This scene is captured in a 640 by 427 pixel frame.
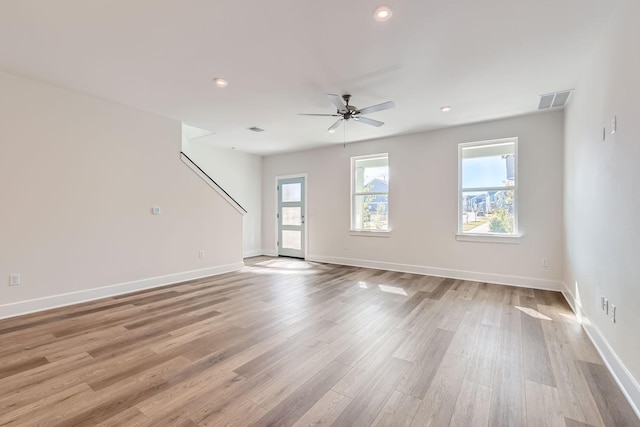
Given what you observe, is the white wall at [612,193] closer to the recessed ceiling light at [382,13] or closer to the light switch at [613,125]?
the light switch at [613,125]

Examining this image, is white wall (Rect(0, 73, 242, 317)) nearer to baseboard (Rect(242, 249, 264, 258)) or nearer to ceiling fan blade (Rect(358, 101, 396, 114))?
baseboard (Rect(242, 249, 264, 258))

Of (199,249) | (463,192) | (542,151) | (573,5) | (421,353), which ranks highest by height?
(573,5)

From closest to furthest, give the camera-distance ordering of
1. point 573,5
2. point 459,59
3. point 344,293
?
point 573,5 < point 459,59 < point 344,293

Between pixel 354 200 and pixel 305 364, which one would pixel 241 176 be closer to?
pixel 354 200

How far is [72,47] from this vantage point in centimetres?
278

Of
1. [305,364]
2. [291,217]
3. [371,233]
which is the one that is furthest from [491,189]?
[291,217]

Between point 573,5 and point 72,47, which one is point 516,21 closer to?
point 573,5

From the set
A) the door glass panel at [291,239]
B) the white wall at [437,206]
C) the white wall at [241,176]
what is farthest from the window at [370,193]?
the white wall at [241,176]

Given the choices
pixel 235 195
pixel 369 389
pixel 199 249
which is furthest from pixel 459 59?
pixel 235 195

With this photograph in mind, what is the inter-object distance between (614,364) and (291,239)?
629cm

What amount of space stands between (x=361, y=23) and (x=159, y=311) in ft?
12.5

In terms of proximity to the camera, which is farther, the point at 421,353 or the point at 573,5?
the point at 421,353

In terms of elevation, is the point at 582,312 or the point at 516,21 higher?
the point at 516,21

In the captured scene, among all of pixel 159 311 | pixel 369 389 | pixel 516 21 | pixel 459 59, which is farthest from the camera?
pixel 159 311
